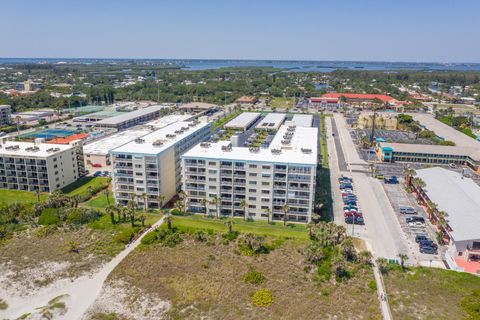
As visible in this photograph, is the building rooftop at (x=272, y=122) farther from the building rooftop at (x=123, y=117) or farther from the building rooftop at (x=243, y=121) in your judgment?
the building rooftop at (x=123, y=117)

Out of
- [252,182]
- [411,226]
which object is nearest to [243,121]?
[252,182]

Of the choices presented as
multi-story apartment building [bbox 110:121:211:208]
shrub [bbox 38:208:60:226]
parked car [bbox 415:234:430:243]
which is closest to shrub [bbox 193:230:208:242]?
multi-story apartment building [bbox 110:121:211:208]

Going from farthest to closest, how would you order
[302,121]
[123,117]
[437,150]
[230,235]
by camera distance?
[302,121], [123,117], [437,150], [230,235]

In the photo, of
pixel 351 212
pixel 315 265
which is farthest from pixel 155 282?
pixel 351 212

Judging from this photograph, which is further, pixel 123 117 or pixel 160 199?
pixel 123 117

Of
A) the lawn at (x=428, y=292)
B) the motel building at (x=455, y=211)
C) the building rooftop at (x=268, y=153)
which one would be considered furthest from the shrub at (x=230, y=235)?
the motel building at (x=455, y=211)

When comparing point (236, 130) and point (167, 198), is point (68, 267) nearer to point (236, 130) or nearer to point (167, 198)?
point (167, 198)

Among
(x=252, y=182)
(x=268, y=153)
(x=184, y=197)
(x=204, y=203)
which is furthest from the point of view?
(x=268, y=153)

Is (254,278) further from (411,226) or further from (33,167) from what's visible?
(33,167)

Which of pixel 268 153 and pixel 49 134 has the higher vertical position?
pixel 268 153

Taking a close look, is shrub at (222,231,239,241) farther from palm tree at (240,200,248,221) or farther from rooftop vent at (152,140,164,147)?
rooftop vent at (152,140,164,147)
